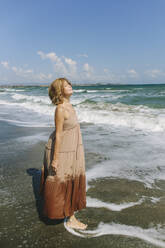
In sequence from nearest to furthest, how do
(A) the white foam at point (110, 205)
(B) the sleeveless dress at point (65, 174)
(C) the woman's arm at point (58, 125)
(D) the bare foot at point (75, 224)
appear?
(C) the woman's arm at point (58, 125)
(B) the sleeveless dress at point (65, 174)
(D) the bare foot at point (75, 224)
(A) the white foam at point (110, 205)

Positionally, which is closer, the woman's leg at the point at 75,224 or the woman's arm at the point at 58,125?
the woman's arm at the point at 58,125

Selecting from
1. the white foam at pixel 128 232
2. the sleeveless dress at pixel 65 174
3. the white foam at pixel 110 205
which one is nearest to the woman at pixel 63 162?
the sleeveless dress at pixel 65 174

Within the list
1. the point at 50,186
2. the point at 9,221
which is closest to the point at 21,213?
the point at 9,221

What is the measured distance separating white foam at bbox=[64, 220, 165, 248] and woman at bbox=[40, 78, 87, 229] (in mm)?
136

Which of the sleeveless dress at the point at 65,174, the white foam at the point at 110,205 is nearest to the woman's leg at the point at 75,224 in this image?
the sleeveless dress at the point at 65,174

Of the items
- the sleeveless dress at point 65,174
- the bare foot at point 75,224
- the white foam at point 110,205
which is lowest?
the white foam at point 110,205

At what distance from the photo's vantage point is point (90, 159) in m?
5.45

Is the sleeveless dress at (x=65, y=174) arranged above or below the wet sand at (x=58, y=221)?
above

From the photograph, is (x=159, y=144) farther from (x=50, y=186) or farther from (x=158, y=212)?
(x=50, y=186)

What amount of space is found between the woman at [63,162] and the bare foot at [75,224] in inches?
0.6

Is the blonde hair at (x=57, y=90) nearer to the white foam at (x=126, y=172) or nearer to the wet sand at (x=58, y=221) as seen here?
the wet sand at (x=58, y=221)

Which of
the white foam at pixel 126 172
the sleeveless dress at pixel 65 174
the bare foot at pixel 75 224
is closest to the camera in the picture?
the sleeveless dress at pixel 65 174

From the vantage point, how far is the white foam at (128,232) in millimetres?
2643

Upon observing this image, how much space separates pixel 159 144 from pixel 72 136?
188 inches
